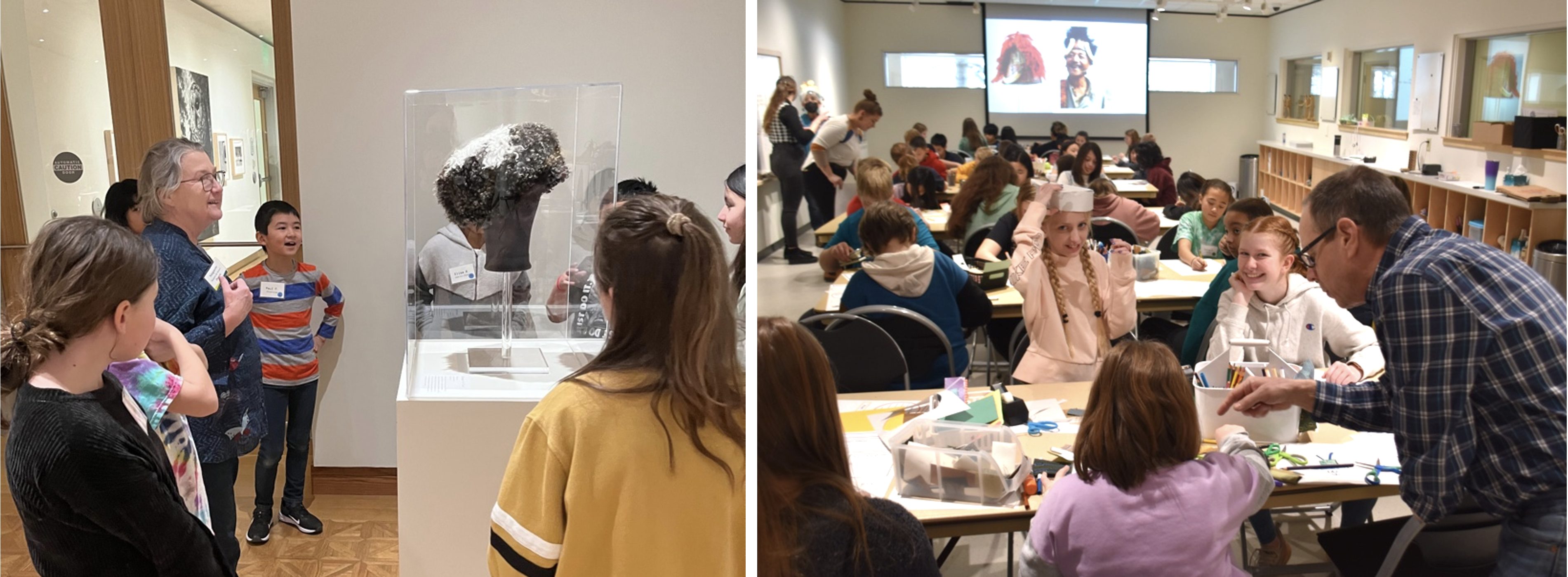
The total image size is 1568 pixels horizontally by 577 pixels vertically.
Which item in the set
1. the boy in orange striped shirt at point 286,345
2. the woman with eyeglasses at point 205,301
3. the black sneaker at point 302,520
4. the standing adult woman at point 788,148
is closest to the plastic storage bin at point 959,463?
the standing adult woman at point 788,148

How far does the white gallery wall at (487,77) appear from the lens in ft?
7.66

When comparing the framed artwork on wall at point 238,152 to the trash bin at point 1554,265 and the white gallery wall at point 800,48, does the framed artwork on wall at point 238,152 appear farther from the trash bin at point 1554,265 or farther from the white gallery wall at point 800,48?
the trash bin at point 1554,265

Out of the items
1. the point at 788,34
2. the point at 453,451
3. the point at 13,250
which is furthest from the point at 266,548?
the point at 788,34

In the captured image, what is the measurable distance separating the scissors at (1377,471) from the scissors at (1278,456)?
0.07 m

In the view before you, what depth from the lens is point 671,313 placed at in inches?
41.3

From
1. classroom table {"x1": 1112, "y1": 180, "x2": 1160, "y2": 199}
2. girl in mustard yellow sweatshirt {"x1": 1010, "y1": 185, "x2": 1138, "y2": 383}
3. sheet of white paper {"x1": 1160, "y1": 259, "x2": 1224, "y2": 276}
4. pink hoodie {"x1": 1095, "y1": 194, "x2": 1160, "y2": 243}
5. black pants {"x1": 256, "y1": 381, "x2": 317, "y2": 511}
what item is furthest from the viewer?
black pants {"x1": 256, "y1": 381, "x2": 317, "y2": 511}

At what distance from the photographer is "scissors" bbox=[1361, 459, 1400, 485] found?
122cm

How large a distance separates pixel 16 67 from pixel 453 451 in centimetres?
187

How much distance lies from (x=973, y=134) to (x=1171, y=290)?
1251 millimetres

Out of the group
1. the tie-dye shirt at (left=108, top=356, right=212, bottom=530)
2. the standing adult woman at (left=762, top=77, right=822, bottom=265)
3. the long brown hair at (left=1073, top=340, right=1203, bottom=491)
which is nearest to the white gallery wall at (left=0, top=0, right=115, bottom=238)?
the tie-dye shirt at (left=108, top=356, right=212, bottom=530)

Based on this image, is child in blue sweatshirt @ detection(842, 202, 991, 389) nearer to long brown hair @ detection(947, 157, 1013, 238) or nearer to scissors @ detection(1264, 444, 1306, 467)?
long brown hair @ detection(947, 157, 1013, 238)

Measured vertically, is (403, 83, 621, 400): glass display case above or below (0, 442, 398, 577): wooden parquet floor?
above

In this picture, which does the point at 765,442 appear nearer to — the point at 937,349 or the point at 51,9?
the point at 937,349

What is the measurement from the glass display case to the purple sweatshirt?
902mm
